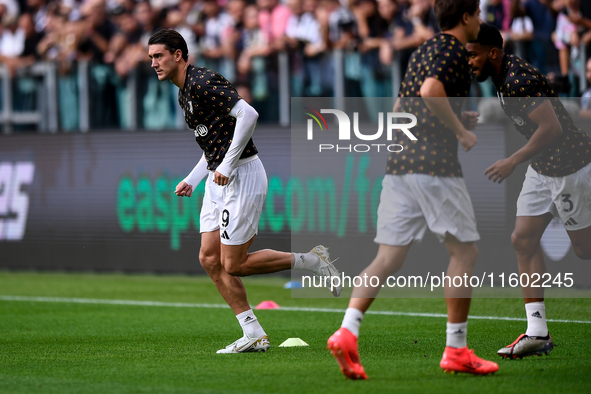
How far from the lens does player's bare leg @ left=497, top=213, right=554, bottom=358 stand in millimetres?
5883

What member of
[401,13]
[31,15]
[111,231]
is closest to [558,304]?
[401,13]

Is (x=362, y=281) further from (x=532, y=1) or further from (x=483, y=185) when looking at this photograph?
(x=532, y=1)

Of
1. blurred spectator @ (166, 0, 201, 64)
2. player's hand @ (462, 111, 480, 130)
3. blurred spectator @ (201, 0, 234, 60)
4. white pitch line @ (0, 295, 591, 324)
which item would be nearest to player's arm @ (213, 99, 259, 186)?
player's hand @ (462, 111, 480, 130)

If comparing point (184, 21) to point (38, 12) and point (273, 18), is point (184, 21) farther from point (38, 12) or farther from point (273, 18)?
point (38, 12)

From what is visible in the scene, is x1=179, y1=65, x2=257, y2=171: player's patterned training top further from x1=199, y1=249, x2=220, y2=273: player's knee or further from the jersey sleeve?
the jersey sleeve

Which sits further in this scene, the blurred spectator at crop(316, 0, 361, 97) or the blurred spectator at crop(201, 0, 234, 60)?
the blurred spectator at crop(201, 0, 234, 60)

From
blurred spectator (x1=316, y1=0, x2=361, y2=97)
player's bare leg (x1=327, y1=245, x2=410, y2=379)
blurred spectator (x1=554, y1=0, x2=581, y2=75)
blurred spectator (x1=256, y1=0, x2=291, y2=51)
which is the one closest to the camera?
player's bare leg (x1=327, y1=245, x2=410, y2=379)

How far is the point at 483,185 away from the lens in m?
9.88

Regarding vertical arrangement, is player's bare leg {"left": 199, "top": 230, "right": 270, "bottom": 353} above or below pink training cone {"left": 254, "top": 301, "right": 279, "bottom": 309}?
above

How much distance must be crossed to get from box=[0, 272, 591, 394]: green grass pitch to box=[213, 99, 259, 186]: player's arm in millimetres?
1233

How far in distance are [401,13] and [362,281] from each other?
758 centimetres

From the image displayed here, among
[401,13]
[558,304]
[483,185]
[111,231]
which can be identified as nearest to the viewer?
[558,304]

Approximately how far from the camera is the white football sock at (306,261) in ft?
21.3

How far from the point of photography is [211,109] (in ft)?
20.4
